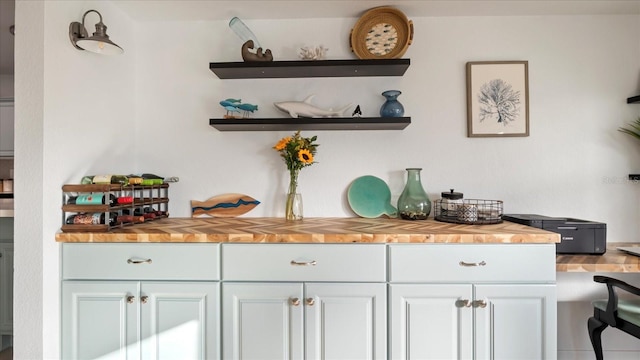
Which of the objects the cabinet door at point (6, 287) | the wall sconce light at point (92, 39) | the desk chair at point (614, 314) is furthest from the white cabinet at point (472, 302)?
the cabinet door at point (6, 287)

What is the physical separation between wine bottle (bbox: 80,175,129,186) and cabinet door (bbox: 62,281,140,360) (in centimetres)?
51

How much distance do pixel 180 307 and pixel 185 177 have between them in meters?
0.92

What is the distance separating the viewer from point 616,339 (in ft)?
6.51

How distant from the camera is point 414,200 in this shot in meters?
1.91

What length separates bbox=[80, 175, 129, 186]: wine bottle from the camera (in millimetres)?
1603

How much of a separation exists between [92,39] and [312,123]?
120cm

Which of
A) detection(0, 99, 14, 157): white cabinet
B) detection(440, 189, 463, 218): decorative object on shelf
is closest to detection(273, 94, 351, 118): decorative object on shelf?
detection(440, 189, 463, 218): decorative object on shelf

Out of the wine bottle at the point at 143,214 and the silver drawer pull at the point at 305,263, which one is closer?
the silver drawer pull at the point at 305,263

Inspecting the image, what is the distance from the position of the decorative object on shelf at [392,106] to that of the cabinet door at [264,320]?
117 cm

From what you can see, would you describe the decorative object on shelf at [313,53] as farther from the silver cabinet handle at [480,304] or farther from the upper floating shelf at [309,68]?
the silver cabinet handle at [480,304]

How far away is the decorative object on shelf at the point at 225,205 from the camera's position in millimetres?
2070

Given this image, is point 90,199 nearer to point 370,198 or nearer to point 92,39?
point 92,39

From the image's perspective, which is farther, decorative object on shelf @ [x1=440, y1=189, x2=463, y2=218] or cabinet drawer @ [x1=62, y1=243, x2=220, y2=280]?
decorative object on shelf @ [x1=440, y1=189, x2=463, y2=218]

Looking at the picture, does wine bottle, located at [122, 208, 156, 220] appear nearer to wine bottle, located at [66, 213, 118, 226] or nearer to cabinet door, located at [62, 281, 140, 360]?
wine bottle, located at [66, 213, 118, 226]
